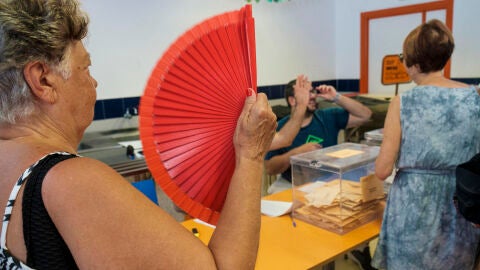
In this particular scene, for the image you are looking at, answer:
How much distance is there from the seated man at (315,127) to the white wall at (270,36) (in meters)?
1.23

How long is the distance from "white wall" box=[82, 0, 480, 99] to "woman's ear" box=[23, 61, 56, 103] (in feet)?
8.31

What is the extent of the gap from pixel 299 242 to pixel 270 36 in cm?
313

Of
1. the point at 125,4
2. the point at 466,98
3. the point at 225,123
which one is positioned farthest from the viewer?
Answer: the point at 125,4

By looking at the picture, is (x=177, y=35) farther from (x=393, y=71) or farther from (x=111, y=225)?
(x=111, y=225)

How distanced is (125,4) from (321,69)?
252 cm

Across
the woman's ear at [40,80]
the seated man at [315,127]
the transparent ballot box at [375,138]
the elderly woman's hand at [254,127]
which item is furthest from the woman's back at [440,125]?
the woman's ear at [40,80]

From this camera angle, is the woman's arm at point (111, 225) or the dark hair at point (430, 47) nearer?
the woman's arm at point (111, 225)

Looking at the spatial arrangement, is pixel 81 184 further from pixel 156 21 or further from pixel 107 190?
pixel 156 21

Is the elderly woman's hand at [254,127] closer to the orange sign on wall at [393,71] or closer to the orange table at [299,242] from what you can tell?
the orange table at [299,242]

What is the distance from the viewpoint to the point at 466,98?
1548mm

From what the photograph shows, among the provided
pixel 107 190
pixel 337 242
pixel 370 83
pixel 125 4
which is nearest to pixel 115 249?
pixel 107 190

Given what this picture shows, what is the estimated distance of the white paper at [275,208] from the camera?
1919mm

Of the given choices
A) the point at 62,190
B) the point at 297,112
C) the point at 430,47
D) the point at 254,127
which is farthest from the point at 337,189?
the point at 62,190

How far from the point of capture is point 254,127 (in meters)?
0.75
